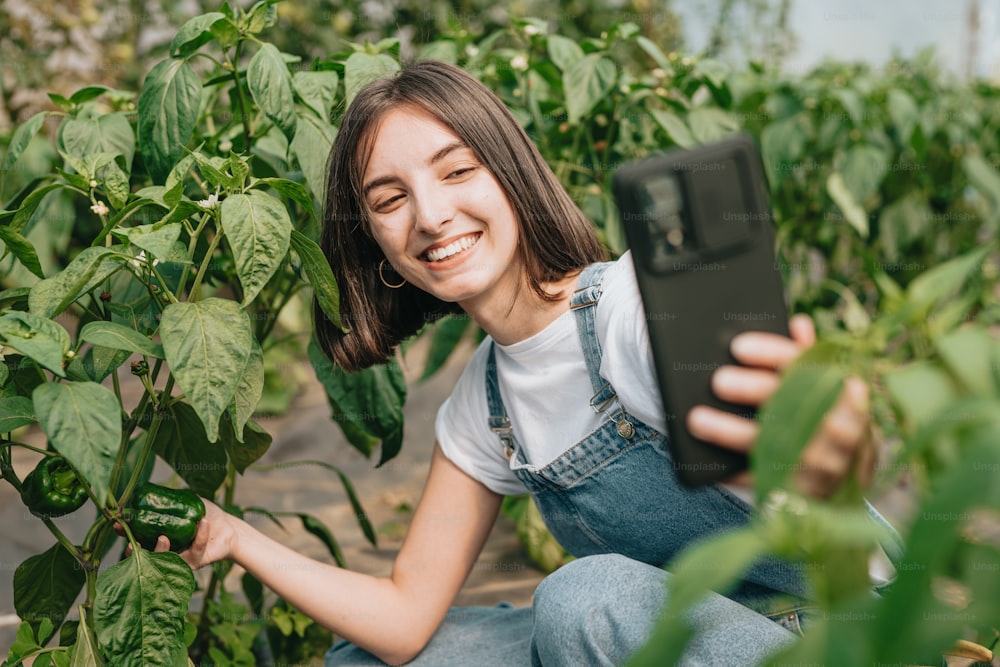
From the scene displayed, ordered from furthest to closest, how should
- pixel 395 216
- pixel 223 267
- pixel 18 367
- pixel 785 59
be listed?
pixel 785 59
pixel 223 267
pixel 395 216
pixel 18 367

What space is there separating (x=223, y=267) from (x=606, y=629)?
747mm

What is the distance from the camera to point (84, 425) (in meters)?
0.86

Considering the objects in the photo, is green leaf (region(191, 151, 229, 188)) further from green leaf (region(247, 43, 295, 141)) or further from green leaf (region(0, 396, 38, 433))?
green leaf (region(0, 396, 38, 433))

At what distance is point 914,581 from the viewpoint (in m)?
0.45

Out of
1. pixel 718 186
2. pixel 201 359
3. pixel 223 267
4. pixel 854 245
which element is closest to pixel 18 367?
pixel 201 359

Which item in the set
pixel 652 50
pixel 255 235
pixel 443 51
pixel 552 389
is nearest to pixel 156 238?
pixel 255 235

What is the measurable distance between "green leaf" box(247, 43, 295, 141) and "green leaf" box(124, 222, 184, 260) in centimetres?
30

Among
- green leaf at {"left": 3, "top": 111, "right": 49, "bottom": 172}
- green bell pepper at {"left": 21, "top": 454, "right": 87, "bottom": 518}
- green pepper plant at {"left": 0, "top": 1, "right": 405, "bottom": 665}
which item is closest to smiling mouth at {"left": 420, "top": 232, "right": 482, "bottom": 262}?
green pepper plant at {"left": 0, "top": 1, "right": 405, "bottom": 665}

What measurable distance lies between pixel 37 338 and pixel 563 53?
112 cm

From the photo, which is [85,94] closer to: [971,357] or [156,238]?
[156,238]

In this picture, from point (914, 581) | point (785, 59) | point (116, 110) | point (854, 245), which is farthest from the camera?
point (785, 59)

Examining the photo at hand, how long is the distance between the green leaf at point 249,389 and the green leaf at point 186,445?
212 millimetres

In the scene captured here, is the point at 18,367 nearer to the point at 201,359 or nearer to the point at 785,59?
the point at 201,359

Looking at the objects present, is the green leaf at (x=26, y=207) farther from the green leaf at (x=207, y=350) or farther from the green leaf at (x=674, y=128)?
the green leaf at (x=674, y=128)
